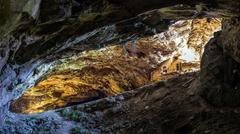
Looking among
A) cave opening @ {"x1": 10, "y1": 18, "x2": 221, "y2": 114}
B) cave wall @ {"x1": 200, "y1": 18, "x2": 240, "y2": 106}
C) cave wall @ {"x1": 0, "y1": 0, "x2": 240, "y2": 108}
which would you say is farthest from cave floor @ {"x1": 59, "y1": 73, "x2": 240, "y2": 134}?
cave opening @ {"x1": 10, "y1": 18, "x2": 221, "y2": 114}

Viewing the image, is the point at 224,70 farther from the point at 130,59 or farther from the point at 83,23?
the point at 130,59

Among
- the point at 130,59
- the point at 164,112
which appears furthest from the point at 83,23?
the point at 130,59

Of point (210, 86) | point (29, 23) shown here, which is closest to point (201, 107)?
point (210, 86)

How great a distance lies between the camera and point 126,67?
1770 cm

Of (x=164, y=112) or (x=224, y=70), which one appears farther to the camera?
(x=164, y=112)

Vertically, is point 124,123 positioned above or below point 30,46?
below

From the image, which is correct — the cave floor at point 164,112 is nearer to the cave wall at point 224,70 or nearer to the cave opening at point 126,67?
the cave wall at point 224,70

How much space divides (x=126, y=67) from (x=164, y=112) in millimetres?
6748

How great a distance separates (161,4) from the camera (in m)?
8.03

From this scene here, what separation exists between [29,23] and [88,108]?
23.4 ft

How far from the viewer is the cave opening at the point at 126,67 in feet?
53.3

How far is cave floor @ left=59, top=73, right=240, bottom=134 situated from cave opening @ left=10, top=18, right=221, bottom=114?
3.19 m

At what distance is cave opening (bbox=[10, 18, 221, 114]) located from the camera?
16.2 meters

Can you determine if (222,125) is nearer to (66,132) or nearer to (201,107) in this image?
(201,107)
